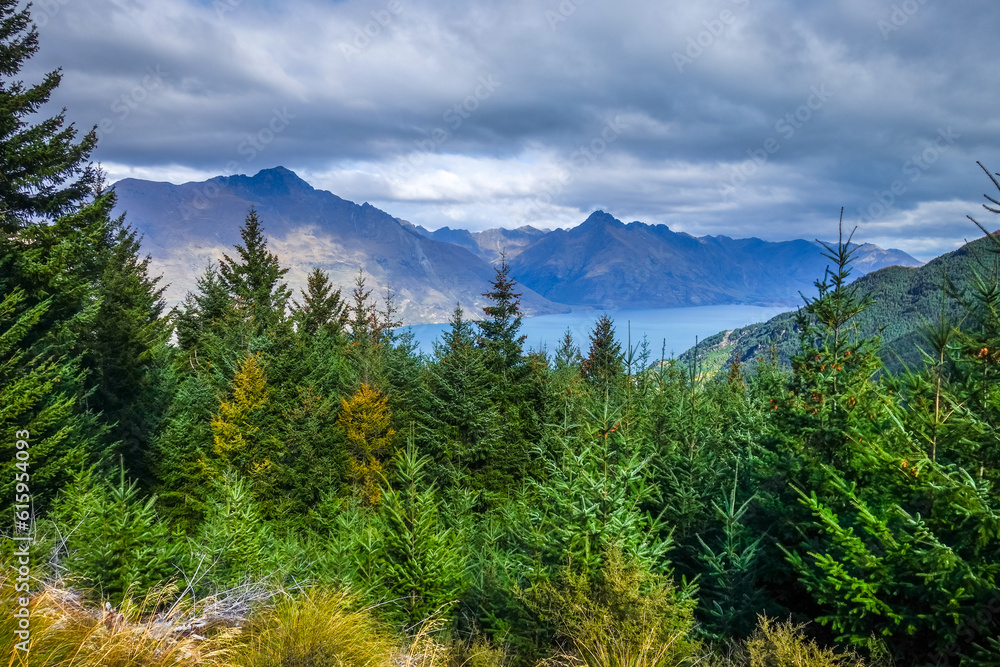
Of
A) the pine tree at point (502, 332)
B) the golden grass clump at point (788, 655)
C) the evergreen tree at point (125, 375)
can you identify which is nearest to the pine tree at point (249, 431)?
the evergreen tree at point (125, 375)

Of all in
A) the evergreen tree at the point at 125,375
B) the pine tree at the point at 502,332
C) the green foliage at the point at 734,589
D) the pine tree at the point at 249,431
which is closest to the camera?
the green foliage at the point at 734,589

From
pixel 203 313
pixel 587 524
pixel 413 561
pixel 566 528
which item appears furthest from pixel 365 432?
pixel 203 313

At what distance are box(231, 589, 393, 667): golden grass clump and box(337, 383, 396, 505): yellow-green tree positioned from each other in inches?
647

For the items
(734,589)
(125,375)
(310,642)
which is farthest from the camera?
(125,375)

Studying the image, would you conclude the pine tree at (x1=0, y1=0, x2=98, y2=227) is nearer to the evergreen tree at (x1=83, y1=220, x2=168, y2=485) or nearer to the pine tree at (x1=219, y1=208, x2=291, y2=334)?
the evergreen tree at (x1=83, y1=220, x2=168, y2=485)

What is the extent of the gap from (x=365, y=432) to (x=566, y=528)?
53.8ft

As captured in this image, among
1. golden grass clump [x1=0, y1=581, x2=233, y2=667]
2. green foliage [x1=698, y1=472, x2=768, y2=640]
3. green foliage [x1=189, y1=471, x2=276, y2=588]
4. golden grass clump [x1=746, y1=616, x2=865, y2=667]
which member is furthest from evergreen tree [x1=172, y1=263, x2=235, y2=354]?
golden grass clump [x1=746, y1=616, x2=865, y2=667]

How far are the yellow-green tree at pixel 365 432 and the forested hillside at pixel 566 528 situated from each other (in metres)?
2.21

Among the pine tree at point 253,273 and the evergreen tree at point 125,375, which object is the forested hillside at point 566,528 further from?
the pine tree at point 253,273

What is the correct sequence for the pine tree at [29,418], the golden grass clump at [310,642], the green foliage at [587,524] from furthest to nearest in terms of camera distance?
the pine tree at [29,418]
the green foliage at [587,524]
the golden grass clump at [310,642]

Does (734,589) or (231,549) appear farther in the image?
(231,549)

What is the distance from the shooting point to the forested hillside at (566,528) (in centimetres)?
480

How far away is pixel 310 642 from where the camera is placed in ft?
14.9

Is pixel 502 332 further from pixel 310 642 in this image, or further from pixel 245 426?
pixel 310 642
